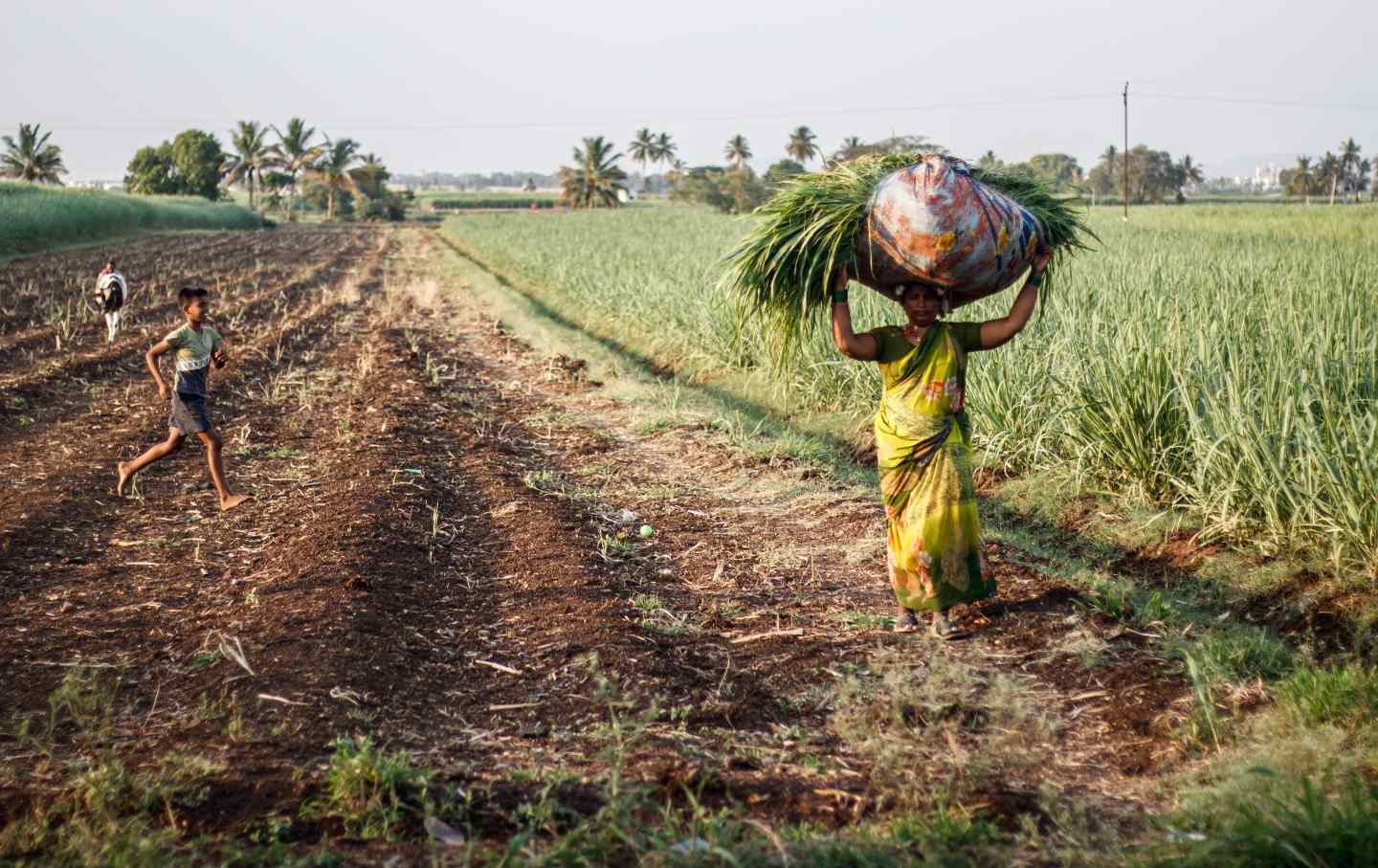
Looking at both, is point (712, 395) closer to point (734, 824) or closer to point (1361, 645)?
point (1361, 645)

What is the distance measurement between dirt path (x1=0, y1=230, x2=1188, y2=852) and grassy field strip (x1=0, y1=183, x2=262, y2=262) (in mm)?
22363

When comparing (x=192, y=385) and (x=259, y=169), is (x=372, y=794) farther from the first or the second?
(x=259, y=169)

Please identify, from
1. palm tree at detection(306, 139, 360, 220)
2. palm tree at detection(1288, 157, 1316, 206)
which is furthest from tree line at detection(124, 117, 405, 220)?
palm tree at detection(1288, 157, 1316, 206)

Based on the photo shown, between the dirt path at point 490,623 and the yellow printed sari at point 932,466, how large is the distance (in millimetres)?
289

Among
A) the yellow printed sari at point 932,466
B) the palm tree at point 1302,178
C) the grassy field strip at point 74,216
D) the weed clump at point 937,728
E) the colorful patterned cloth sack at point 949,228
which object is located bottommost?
the weed clump at point 937,728

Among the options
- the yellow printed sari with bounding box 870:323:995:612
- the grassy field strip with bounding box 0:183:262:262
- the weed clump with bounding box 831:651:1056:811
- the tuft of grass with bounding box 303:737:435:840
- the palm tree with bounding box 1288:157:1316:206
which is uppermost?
the palm tree with bounding box 1288:157:1316:206

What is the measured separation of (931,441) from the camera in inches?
175

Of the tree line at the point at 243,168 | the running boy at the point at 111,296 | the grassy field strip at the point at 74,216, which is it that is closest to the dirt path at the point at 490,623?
the running boy at the point at 111,296

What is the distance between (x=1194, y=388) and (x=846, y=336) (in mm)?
2516

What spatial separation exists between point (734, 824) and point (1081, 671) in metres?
1.92

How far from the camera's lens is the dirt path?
350cm

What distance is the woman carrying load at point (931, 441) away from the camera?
14.5ft

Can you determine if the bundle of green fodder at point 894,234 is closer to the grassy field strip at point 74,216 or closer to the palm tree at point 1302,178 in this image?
the grassy field strip at point 74,216

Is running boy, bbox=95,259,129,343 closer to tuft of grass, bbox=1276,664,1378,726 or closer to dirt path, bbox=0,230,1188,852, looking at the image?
dirt path, bbox=0,230,1188,852
